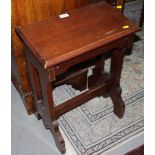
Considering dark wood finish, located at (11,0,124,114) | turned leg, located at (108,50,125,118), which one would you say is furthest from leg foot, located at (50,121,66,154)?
turned leg, located at (108,50,125,118)

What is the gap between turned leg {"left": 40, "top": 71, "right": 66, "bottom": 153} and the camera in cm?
142

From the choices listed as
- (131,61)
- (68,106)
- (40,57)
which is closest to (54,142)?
A: (68,106)

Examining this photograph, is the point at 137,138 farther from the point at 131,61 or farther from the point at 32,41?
the point at 32,41

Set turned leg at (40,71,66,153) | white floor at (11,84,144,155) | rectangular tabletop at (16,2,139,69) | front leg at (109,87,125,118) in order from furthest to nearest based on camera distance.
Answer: front leg at (109,87,125,118) < white floor at (11,84,144,155) < turned leg at (40,71,66,153) < rectangular tabletop at (16,2,139,69)

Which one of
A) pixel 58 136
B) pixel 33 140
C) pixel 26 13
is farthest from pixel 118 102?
pixel 26 13

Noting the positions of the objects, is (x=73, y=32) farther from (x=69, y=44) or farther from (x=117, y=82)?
(x=117, y=82)

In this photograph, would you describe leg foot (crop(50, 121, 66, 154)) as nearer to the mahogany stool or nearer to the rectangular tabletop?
the mahogany stool

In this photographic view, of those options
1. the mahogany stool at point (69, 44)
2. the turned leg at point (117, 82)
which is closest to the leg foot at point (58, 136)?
the mahogany stool at point (69, 44)

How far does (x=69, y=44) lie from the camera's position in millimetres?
1355

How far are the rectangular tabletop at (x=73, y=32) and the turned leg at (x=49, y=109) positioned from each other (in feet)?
0.44

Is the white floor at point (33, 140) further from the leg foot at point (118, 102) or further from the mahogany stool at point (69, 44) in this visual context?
the leg foot at point (118, 102)

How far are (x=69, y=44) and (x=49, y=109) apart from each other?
451 mm

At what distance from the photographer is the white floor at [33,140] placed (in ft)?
5.81

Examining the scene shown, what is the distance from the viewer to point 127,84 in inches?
88.1
